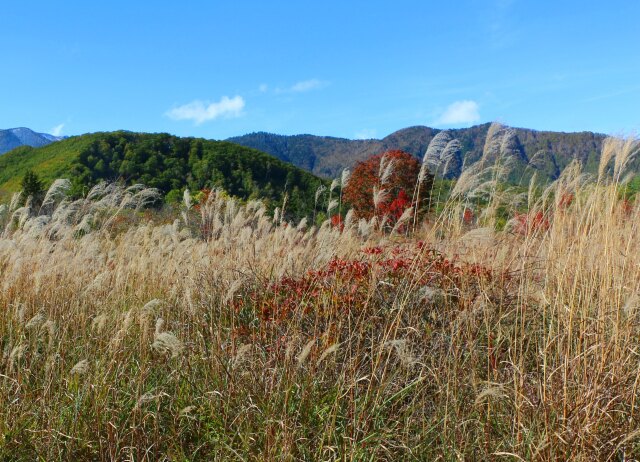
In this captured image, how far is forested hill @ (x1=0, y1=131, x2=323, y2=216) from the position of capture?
38.9 meters

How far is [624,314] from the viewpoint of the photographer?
2.84 metres

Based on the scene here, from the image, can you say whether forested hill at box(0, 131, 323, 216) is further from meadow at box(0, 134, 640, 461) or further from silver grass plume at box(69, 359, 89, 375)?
silver grass plume at box(69, 359, 89, 375)

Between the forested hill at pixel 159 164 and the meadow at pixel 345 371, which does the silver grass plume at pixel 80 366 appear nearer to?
the meadow at pixel 345 371

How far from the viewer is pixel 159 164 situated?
42312mm

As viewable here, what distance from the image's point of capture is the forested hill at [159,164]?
38.9 metres

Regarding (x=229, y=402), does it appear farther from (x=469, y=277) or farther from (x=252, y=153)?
(x=252, y=153)

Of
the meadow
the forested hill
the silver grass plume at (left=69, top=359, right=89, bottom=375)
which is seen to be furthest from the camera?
the forested hill

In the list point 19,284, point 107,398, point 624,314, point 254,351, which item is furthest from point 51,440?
point 624,314

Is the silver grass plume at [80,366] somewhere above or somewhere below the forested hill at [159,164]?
below

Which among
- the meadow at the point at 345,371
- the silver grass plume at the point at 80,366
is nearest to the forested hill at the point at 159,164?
the meadow at the point at 345,371

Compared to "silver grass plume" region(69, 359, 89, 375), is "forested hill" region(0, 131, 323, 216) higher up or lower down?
higher up

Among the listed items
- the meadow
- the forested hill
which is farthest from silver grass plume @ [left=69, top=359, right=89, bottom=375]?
the forested hill

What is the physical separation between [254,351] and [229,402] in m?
0.49

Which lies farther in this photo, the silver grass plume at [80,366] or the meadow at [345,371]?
the silver grass plume at [80,366]
